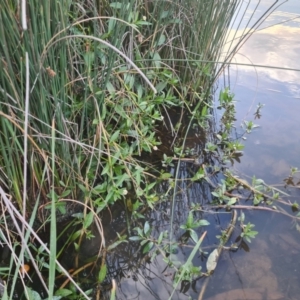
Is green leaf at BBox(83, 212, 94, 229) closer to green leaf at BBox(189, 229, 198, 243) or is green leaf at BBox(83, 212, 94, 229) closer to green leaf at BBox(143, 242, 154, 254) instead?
green leaf at BBox(143, 242, 154, 254)

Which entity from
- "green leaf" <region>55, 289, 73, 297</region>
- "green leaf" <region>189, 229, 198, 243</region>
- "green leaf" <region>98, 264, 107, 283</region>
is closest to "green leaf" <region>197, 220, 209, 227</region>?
"green leaf" <region>189, 229, 198, 243</region>

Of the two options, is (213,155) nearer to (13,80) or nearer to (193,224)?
(193,224)

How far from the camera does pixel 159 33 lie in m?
1.45

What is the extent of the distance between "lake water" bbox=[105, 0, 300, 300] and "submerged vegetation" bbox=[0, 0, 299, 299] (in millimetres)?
36

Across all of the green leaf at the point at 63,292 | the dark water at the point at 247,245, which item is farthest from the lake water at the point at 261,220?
the green leaf at the point at 63,292

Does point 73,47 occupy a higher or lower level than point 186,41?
higher

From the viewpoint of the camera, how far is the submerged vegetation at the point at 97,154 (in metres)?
0.88

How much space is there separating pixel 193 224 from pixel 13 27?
2.30 ft

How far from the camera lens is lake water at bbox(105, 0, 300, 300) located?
3.27 ft

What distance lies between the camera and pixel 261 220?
3.96 ft

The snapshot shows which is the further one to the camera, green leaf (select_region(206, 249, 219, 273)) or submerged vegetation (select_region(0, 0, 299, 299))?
green leaf (select_region(206, 249, 219, 273))

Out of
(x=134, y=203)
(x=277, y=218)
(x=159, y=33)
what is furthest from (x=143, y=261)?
(x=159, y=33)

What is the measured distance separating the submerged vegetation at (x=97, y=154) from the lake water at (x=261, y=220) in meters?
0.04

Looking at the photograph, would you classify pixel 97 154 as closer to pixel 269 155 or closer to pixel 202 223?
pixel 202 223
